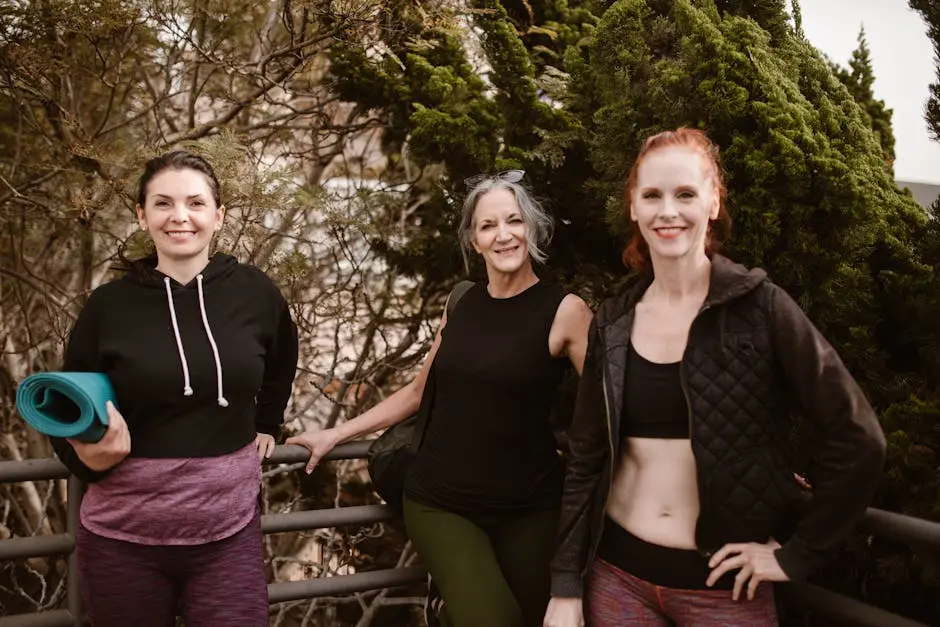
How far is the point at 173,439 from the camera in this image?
217 cm

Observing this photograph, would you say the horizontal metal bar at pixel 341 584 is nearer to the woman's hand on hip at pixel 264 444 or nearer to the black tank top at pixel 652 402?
the woman's hand on hip at pixel 264 444

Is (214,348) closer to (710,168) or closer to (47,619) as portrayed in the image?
(47,619)

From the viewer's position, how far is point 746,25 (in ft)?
9.01

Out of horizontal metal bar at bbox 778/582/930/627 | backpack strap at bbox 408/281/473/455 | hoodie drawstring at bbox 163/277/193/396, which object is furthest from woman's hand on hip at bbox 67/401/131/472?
horizontal metal bar at bbox 778/582/930/627

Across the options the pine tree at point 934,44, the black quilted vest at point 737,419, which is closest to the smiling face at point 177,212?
the black quilted vest at point 737,419

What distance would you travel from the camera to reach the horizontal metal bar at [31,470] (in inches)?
96.1

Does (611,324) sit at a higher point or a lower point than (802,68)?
lower

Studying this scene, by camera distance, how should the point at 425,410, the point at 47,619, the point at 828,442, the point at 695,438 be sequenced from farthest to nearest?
the point at 425,410, the point at 47,619, the point at 695,438, the point at 828,442

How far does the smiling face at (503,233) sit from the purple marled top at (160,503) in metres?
1.07

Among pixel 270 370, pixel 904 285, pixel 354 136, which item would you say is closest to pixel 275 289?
pixel 270 370

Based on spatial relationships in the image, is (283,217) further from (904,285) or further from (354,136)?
(904,285)

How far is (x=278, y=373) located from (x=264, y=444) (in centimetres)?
24

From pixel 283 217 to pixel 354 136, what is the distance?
1230 millimetres

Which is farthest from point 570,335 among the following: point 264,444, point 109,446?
point 109,446
